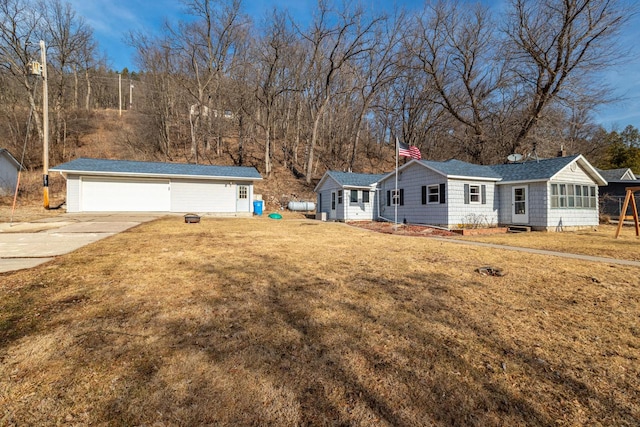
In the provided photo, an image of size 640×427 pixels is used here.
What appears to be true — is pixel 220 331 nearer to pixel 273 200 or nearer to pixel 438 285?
pixel 438 285

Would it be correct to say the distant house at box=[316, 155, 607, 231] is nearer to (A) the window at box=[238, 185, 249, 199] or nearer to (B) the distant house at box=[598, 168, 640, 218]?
(A) the window at box=[238, 185, 249, 199]

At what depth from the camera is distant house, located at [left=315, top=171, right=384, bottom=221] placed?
66.3ft

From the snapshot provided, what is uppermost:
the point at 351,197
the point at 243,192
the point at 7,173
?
the point at 7,173

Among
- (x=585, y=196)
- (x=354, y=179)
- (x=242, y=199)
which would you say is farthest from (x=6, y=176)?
(x=585, y=196)

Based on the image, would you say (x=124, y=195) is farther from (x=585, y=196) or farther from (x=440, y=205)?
(x=585, y=196)

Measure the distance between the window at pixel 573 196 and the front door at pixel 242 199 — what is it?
18242mm

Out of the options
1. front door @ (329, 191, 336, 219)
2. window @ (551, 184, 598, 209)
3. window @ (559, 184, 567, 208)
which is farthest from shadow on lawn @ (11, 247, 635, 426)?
front door @ (329, 191, 336, 219)

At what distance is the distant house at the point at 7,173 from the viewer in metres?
22.8

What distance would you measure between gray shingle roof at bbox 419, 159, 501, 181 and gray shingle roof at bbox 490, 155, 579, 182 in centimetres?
54

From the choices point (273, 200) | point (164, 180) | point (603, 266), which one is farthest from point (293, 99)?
point (603, 266)

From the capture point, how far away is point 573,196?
1573 centimetres

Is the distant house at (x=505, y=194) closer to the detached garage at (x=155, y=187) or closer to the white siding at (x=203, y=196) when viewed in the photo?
the detached garage at (x=155, y=187)

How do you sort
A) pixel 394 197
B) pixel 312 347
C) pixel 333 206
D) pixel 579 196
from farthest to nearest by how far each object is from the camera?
pixel 333 206, pixel 394 197, pixel 579 196, pixel 312 347

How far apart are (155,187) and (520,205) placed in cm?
2175
